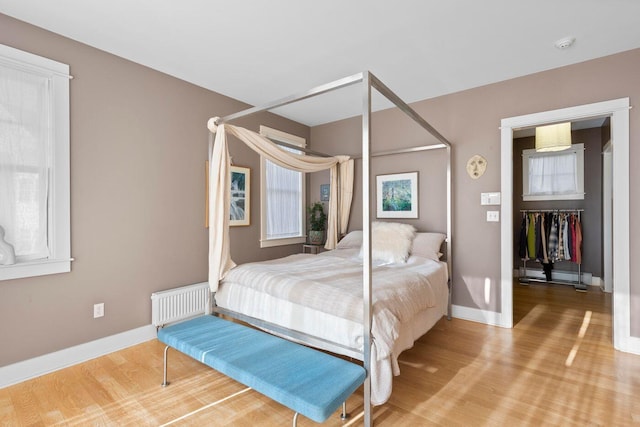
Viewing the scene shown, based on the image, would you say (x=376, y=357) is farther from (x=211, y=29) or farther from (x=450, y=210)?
(x=211, y=29)

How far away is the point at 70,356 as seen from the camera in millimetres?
2555

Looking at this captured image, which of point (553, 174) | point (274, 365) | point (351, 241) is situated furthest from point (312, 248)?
point (553, 174)

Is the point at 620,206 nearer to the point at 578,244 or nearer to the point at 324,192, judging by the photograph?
the point at 578,244

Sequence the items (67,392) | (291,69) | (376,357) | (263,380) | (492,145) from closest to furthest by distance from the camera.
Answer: (263,380), (376,357), (67,392), (291,69), (492,145)

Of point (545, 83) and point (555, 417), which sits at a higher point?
point (545, 83)

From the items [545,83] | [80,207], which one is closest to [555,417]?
[545,83]

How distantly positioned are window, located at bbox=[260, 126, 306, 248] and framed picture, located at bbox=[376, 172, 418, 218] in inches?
49.9

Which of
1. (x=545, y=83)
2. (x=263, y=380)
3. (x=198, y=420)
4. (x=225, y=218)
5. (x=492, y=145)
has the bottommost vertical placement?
(x=198, y=420)

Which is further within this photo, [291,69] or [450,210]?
[450,210]

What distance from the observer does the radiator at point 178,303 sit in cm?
306

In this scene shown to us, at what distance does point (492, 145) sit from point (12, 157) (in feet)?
14.6

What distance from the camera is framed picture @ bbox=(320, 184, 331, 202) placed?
192 inches

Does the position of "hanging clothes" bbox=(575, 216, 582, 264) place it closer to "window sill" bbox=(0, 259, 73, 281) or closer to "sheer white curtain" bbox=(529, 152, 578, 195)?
"sheer white curtain" bbox=(529, 152, 578, 195)

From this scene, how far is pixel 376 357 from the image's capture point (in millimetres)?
1874
